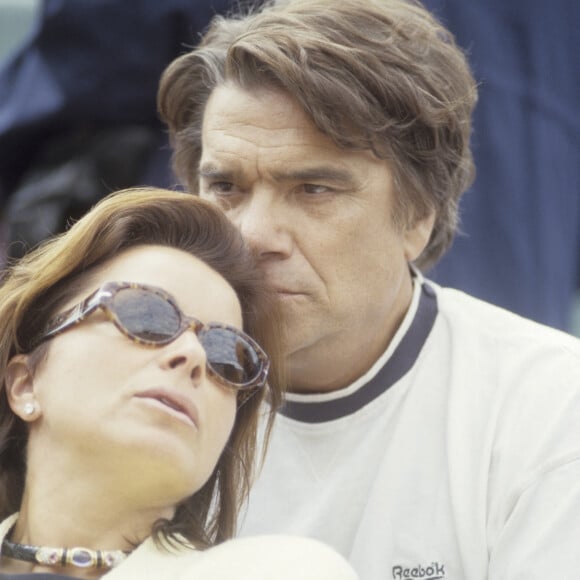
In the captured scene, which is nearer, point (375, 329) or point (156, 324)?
point (156, 324)

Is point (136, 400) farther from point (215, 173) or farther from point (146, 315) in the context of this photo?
point (215, 173)

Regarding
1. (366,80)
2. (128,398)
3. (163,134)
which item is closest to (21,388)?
(128,398)

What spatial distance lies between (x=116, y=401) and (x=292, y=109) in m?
1.01

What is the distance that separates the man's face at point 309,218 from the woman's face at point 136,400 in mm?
539

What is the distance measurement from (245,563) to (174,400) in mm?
287

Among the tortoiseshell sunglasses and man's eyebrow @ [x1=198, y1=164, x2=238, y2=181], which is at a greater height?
the tortoiseshell sunglasses

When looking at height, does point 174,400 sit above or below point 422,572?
above

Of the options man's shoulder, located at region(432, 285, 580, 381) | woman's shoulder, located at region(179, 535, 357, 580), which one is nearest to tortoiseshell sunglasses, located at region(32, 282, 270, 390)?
woman's shoulder, located at region(179, 535, 357, 580)

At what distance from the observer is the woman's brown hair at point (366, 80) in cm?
292

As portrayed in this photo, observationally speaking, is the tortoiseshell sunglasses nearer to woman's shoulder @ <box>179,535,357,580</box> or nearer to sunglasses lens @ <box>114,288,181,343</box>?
sunglasses lens @ <box>114,288,181,343</box>

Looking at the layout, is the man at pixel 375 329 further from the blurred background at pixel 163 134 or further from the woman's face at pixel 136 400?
the blurred background at pixel 163 134

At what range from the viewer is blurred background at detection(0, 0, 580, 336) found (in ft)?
13.8

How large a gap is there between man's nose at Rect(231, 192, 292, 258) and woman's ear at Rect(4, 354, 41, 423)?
636 millimetres

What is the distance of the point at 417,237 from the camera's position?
3246 millimetres
